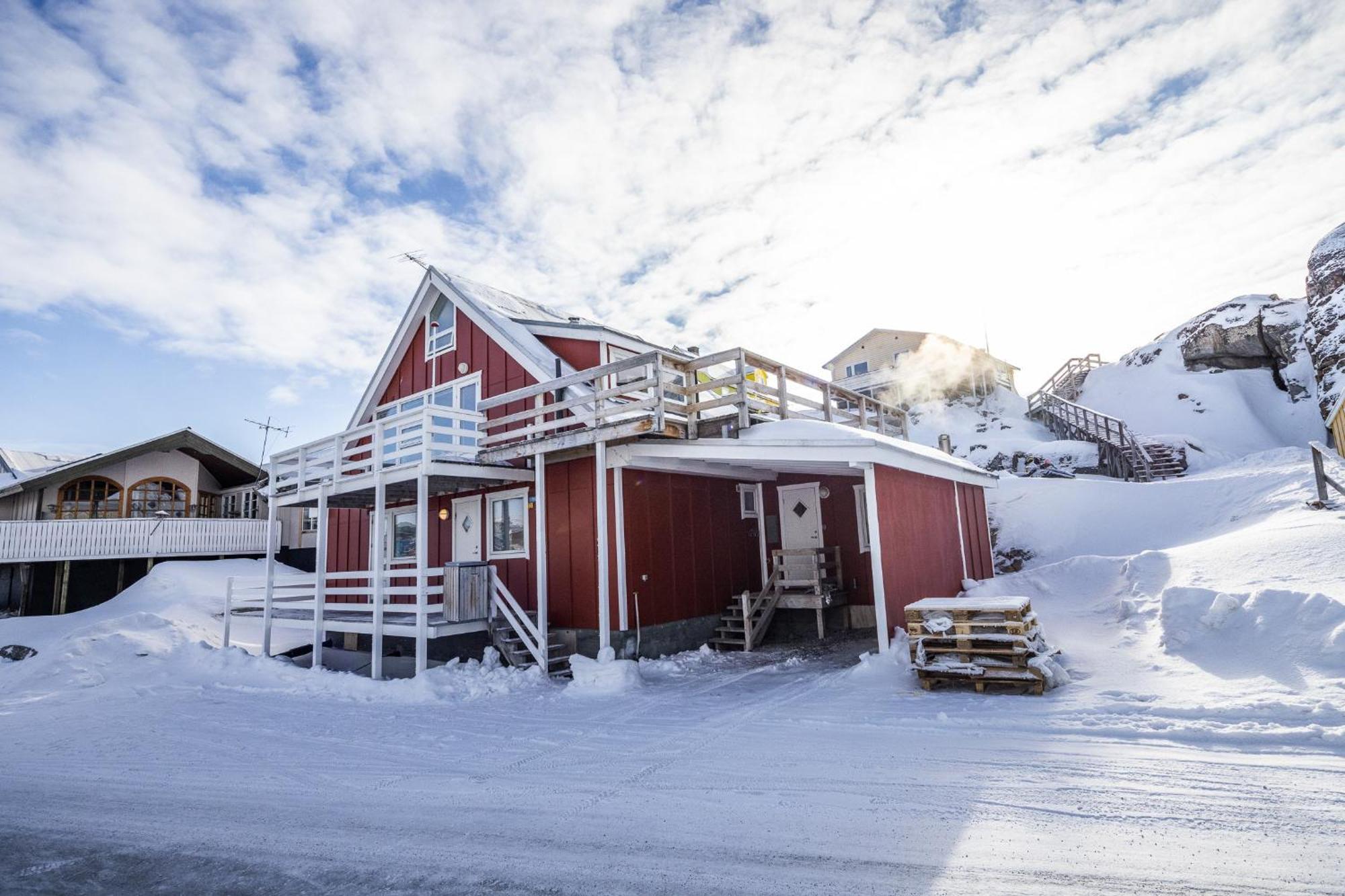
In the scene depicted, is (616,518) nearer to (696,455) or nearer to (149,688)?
(696,455)

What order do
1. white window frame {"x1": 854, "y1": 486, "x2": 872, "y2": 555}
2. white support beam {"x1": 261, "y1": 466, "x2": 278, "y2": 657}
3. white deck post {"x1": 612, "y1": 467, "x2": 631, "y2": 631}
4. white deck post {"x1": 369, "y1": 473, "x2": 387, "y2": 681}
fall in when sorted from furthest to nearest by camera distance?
1. white support beam {"x1": 261, "y1": 466, "x2": 278, "y2": 657}
2. white window frame {"x1": 854, "y1": 486, "x2": 872, "y2": 555}
3. white deck post {"x1": 369, "y1": 473, "x2": 387, "y2": 681}
4. white deck post {"x1": 612, "y1": 467, "x2": 631, "y2": 631}

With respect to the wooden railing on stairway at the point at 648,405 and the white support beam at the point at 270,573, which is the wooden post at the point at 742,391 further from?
the white support beam at the point at 270,573

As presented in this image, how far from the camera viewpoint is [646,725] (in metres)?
8.02

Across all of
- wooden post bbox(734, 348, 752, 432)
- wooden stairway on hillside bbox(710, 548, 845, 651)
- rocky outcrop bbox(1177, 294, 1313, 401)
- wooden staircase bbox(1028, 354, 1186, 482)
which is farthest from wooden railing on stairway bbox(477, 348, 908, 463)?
rocky outcrop bbox(1177, 294, 1313, 401)

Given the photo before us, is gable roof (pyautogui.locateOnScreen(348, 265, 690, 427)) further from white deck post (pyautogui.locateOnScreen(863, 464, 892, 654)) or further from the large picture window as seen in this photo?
white deck post (pyautogui.locateOnScreen(863, 464, 892, 654))

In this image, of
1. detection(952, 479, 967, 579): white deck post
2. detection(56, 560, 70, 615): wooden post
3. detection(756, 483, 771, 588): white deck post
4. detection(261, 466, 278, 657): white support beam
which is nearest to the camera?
detection(261, 466, 278, 657): white support beam

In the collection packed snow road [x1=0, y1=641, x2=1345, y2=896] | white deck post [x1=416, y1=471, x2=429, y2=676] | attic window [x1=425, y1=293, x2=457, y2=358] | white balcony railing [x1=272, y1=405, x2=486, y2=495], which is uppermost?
attic window [x1=425, y1=293, x2=457, y2=358]

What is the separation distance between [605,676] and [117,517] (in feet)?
70.3

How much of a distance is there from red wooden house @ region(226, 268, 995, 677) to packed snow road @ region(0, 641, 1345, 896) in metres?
3.51

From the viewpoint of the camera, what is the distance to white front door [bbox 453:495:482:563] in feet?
48.4

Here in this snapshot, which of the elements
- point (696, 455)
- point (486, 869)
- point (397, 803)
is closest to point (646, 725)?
point (397, 803)

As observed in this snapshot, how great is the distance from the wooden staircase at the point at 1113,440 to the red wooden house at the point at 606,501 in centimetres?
931

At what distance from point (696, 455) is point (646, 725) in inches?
184

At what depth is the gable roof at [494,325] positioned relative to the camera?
1479cm
